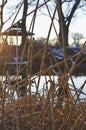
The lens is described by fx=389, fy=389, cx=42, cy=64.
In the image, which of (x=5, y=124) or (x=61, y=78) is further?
(x=61, y=78)

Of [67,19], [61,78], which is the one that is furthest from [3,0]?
[67,19]

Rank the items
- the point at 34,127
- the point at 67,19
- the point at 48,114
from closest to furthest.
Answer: the point at 34,127
the point at 48,114
the point at 67,19

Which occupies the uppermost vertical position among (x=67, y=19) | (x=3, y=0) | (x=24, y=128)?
(x=67, y=19)

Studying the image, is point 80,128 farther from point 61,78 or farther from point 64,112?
point 61,78

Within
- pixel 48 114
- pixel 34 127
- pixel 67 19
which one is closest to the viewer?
pixel 34 127

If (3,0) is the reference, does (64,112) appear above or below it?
below

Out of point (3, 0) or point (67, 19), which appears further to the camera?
point (67, 19)

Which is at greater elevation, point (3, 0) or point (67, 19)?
point (67, 19)

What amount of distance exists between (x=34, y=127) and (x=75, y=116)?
0.12 metres

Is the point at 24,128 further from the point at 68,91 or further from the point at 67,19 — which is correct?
the point at 67,19

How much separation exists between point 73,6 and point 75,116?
12095 mm

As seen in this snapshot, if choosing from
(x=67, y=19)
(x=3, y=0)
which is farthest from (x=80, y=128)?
(x=67, y=19)

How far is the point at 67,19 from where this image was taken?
1260cm

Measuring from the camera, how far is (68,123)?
72cm
